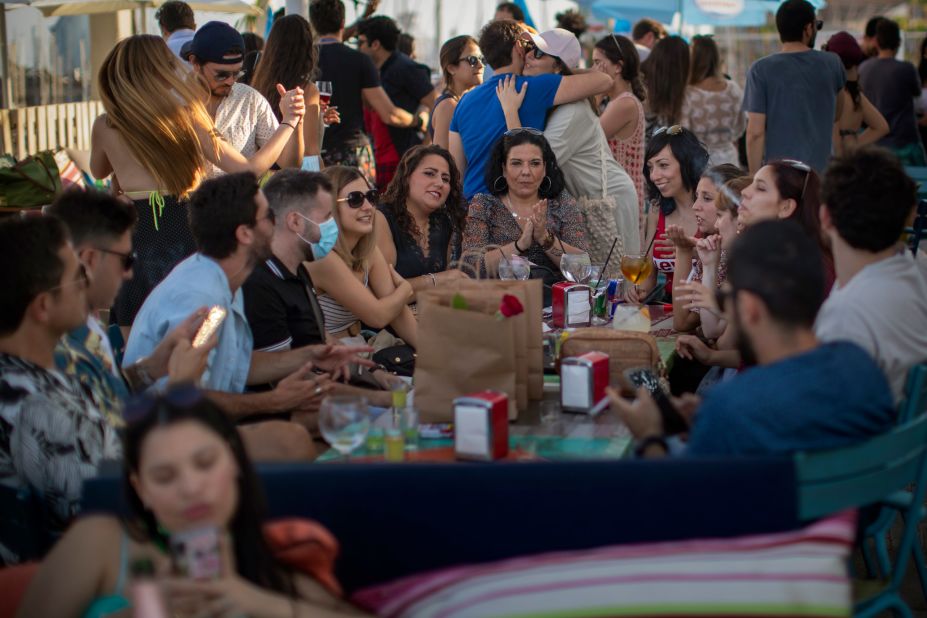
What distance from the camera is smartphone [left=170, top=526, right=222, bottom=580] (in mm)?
1704

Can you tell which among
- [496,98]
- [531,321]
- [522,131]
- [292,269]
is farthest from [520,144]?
[531,321]

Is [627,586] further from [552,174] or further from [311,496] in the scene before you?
[552,174]

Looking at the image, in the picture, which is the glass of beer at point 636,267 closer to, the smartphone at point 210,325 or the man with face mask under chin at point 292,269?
the man with face mask under chin at point 292,269

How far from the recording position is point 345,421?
2605mm

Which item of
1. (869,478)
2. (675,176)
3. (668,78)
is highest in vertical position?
(668,78)

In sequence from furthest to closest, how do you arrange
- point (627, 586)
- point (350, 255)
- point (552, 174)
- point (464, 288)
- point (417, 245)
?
point (552, 174), point (417, 245), point (350, 255), point (464, 288), point (627, 586)

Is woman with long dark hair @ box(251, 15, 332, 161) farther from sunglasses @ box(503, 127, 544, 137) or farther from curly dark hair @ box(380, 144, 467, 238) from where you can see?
sunglasses @ box(503, 127, 544, 137)

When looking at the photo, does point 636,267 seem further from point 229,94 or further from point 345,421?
point 229,94

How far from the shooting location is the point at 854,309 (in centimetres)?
275

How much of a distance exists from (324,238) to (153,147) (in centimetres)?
121

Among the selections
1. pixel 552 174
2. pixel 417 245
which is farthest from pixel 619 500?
pixel 552 174

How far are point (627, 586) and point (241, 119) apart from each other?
3946 mm

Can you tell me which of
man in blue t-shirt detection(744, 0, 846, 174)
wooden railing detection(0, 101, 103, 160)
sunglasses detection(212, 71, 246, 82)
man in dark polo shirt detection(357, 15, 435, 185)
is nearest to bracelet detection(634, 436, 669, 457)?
sunglasses detection(212, 71, 246, 82)

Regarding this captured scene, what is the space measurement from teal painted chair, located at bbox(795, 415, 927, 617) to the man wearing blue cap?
3550 millimetres
